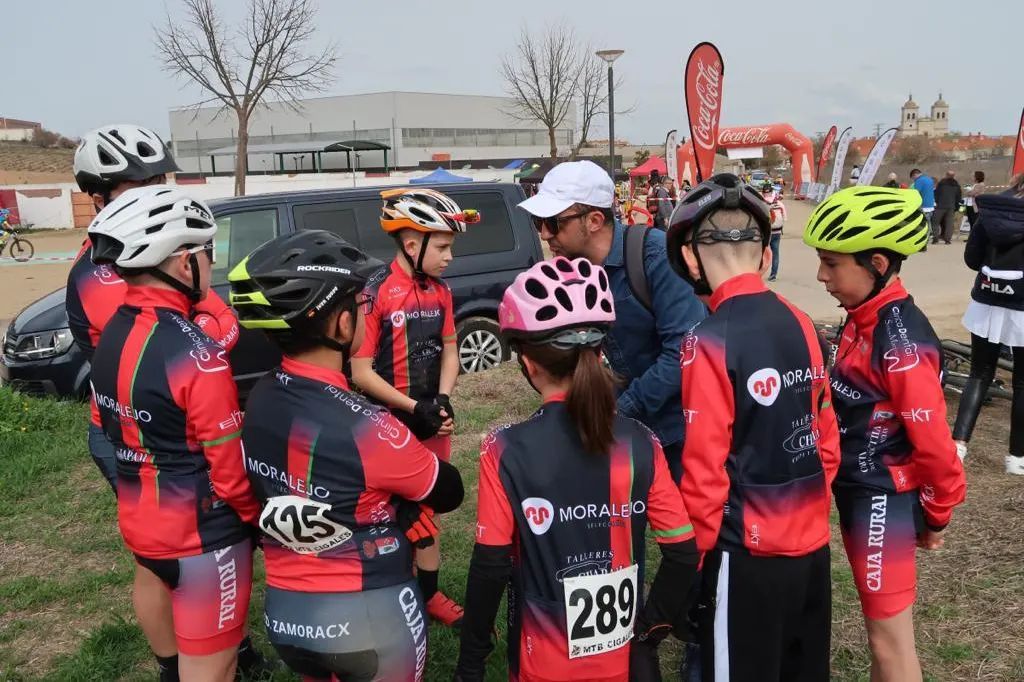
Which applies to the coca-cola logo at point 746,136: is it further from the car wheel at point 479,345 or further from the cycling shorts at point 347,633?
the cycling shorts at point 347,633

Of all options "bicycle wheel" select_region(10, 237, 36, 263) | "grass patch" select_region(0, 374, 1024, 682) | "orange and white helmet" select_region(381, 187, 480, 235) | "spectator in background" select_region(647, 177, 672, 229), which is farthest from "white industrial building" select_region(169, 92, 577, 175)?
"orange and white helmet" select_region(381, 187, 480, 235)

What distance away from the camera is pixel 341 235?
7348 millimetres

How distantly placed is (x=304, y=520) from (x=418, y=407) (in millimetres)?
1437

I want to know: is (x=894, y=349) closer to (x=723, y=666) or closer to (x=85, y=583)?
(x=723, y=666)

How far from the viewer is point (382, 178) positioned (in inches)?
1535

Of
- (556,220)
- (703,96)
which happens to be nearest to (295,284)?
(556,220)

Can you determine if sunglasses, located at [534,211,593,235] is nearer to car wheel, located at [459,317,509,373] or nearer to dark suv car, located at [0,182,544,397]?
dark suv car, located at [0,182,544,397]

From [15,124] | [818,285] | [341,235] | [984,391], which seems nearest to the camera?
[984,391]

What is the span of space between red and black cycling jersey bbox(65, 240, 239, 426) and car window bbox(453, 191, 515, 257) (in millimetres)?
4906

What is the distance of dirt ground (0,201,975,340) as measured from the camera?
11.5 m

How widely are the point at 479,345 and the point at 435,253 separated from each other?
4.24 meters

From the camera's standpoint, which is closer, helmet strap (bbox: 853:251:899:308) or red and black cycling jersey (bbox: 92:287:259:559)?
red and black cycling jersey (bbox: 92:287:259:559)

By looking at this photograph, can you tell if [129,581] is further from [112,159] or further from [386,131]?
[386,131]

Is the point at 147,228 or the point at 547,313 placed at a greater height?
the point at 147,228
